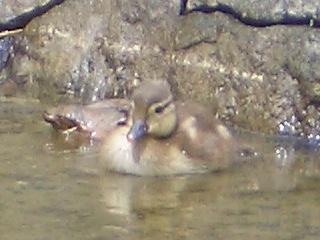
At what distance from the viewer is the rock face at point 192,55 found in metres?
6.00

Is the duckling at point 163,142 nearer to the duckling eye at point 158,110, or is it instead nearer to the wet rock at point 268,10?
the duckling eye at point 158,110

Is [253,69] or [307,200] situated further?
[253,69]

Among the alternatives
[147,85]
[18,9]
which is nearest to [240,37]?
[147,85]

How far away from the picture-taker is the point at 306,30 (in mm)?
5980

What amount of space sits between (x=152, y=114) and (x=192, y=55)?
3.37ft

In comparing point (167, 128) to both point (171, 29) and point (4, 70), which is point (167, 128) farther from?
point (4, 70)

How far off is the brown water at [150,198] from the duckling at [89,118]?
0.56 feet

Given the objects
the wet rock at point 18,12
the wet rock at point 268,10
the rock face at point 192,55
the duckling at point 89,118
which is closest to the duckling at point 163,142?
the duckling at point 89,118

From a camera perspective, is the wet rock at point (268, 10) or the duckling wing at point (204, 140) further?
the wet rock at point (268, 10)

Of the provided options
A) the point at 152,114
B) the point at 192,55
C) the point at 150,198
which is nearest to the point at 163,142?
the point at 152,114

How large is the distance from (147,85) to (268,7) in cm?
84

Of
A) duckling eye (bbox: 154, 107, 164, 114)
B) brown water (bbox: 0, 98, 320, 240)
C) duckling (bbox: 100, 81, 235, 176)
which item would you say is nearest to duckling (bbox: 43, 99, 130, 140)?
brown water (bbox: 0, 98, 320, 240)

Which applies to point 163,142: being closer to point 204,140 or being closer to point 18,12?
point 204,140

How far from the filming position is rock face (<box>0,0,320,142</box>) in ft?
19.7
